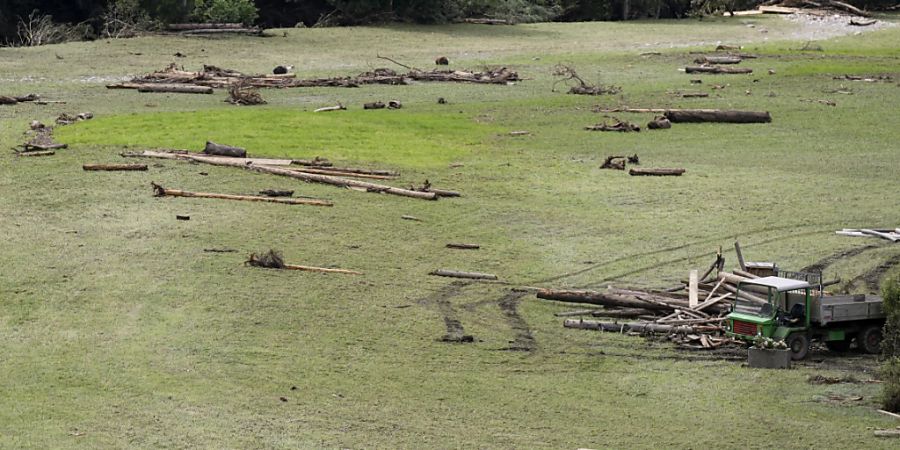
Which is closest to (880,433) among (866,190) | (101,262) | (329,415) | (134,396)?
(329,415)

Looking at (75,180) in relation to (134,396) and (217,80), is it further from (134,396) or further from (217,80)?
(217,80)

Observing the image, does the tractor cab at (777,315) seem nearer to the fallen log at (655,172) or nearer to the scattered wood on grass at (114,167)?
the fallen log at (655,172)

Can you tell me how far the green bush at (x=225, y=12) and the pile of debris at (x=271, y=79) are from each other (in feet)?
36.2

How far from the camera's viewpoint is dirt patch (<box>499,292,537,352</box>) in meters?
18.3

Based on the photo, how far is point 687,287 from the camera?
20.5m

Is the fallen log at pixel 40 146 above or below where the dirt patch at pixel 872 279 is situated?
above

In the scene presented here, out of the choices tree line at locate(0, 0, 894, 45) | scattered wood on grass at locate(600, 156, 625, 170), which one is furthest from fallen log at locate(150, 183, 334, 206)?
Answer: tree line at locate(0, 0, 894, 45)

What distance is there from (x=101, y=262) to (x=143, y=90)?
69.5 ft

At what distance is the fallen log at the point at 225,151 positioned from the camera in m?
30.3

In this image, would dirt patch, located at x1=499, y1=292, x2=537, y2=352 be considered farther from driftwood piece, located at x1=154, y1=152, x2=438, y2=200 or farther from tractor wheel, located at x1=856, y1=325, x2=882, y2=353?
driftwood piece, located at x1=154, y1=152, x2=438, y2=200

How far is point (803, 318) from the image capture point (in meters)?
18.2

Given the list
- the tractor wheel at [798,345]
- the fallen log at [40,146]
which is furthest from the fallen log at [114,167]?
the tractor wheel at [798,345]

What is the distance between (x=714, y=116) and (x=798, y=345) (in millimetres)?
20685

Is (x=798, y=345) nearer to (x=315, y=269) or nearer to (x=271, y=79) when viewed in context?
(x=315, y=269)
